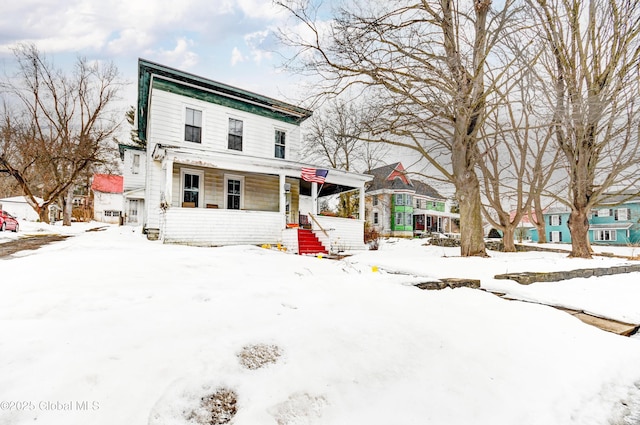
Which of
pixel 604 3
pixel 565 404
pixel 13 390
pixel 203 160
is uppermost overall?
pixel 604 3

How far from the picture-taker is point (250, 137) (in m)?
12.6

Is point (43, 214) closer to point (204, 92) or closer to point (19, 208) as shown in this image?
point (204, 92)

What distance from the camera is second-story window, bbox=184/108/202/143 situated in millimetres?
11258

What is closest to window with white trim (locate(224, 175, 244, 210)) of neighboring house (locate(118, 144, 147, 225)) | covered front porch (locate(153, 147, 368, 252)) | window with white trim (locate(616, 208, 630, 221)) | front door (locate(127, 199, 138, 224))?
covered front porch (locate(153, 147, 368, 252))

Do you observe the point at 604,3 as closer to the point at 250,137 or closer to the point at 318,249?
the point at 318,249

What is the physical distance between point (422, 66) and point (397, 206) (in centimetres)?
2302

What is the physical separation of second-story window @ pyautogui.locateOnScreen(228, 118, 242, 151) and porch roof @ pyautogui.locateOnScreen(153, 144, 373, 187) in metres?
2.23

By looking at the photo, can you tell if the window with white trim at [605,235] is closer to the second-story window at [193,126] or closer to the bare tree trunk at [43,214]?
the second-story window at [193,126]

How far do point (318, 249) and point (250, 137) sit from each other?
5.94 m

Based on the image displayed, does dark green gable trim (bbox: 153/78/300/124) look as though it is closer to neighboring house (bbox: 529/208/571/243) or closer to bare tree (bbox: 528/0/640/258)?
bare tree (bbox: 528/0/640/258)

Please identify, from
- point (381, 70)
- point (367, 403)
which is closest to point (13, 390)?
point (367, 403)

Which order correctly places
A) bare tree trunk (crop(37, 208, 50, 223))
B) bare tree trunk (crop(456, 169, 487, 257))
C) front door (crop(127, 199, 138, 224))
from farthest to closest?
front door (crop(127, 199, 138, 224)) → bare tree trunk (crop(37, 208, 50, 223)) → bare tree trunk (crop(456, 169, 487, 257))

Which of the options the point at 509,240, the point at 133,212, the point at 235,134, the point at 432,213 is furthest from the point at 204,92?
the point at 432,213

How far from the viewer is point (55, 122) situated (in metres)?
20.0
